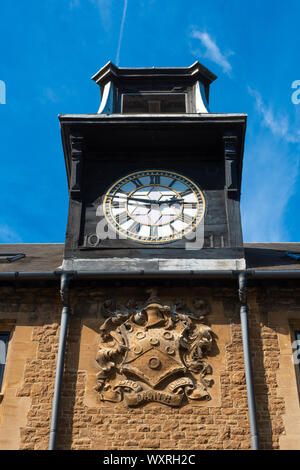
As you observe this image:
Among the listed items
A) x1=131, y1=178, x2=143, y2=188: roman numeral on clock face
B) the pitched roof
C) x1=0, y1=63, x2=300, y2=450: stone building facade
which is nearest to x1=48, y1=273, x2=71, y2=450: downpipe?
x1=0, y1=63, x2=300, y2=450: stone building facade

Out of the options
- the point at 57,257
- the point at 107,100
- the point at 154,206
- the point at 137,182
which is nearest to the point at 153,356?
the point at 154,206

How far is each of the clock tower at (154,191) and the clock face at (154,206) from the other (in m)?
0.02

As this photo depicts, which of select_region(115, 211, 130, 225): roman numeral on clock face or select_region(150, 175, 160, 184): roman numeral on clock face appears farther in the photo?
select_region(150, 175, 160, 184): roman numeral on clock face

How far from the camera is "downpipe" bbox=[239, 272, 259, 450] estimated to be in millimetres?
9352

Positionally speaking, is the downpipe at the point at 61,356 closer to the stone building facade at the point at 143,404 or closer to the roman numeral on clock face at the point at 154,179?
the stone building facade at the point at 143,404

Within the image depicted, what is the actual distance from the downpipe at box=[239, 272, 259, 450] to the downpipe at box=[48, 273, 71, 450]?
2725 mm

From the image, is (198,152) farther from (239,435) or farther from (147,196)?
(239,435)

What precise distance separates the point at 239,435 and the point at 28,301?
156 inches

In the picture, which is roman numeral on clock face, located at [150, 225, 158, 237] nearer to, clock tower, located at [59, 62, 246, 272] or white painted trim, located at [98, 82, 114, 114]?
clock tower, located at [59, 62, 246, 272]

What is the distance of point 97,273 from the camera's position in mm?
10742

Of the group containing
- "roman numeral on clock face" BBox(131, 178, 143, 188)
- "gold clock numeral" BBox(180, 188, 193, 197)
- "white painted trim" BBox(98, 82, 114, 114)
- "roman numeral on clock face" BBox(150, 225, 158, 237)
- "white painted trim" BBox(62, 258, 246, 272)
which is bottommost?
"white painted trim" BBox(62, 258, 246, 272)

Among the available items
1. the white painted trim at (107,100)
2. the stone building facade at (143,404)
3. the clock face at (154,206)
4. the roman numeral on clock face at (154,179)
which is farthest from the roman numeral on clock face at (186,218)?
the white painted trim at (107,100)

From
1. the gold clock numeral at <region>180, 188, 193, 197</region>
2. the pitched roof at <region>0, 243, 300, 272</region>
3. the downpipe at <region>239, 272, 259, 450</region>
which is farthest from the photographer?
the gold clock numeral at <region>180, 188, 193, 197</region>
